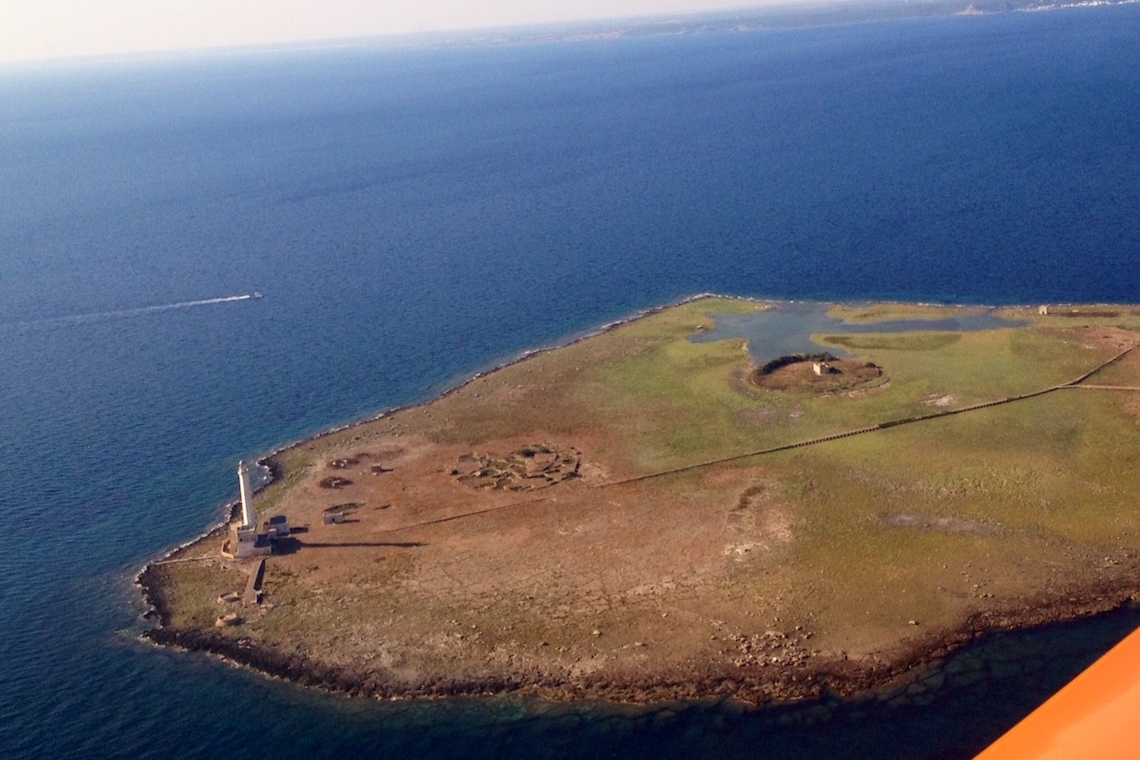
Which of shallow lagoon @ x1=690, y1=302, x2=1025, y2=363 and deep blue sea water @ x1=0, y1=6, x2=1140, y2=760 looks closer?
deep blue sea water @ x1=0, y1=6, x2=1140, y2=760

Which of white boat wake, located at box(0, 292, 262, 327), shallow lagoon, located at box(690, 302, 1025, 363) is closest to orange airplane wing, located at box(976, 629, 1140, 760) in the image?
shallow lagoon, located at box(690, 302, 1025, 363)

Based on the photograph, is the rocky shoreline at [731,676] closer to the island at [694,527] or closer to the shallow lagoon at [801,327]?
the island at [694,527]

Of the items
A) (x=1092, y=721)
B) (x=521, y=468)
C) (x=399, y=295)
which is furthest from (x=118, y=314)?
(x=1092, y=721)

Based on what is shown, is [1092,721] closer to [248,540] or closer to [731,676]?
[731,676]

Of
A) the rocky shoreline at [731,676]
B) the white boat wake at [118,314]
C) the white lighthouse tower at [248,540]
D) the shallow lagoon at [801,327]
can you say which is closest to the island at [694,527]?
the rocky shoreline at [731,676]

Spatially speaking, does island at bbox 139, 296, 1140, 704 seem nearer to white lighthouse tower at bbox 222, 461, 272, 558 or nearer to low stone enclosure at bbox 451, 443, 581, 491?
low stone enclosure at bbox 451, 443, 581, 491
